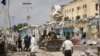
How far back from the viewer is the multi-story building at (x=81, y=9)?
238 feet

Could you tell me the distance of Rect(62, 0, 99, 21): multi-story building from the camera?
238ft

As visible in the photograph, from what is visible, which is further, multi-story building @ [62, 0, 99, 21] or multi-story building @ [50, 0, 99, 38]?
multi-story building @ [62, 0, 99, 21]

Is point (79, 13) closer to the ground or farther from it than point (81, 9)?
closer to the ground

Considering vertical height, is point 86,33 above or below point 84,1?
below

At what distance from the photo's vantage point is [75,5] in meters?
81.5

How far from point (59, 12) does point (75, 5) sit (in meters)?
17.4

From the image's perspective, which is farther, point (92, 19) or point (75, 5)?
point (75, 5)

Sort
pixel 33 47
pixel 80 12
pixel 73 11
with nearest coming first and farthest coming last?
pixel 33 47, pixel 80 12, pixel 73 11

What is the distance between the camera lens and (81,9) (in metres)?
78.9

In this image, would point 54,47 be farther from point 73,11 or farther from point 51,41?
point 73,11

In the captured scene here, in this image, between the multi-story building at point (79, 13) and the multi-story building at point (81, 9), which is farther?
the multi-story building at point (81, 9)

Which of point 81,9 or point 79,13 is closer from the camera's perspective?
point 81,9

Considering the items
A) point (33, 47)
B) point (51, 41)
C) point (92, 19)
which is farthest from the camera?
point (92, 19)

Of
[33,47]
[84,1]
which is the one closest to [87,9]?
[84,1]
